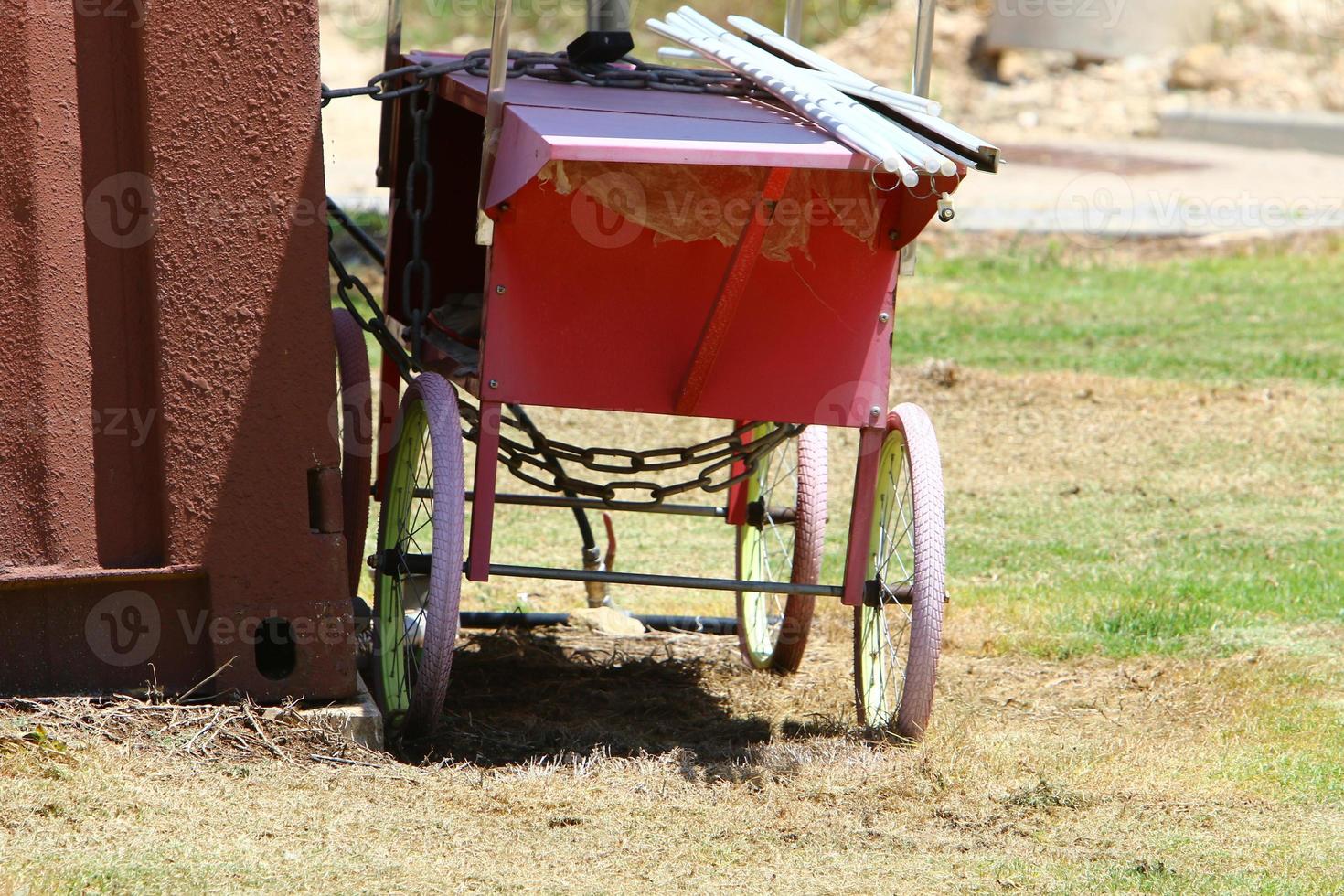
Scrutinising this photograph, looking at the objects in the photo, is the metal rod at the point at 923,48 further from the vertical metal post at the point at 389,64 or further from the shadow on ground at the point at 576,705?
the shadow on ground at the point at 576,705

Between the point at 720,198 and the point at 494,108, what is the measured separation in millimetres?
553

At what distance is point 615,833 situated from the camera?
11.6 ft

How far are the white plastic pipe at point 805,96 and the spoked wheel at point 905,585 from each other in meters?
0.83

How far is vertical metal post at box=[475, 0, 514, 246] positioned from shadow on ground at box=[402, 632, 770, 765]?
4.15ft

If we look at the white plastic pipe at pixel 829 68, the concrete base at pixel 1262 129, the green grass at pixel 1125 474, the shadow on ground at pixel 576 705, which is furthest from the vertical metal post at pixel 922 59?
the concrete base at pixel 1262 129

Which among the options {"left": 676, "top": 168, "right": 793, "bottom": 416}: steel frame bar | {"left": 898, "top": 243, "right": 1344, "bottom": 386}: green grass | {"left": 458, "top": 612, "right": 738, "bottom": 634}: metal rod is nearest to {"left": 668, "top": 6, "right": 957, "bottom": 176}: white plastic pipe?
{"left": 676, "top": 168, "right": 793, "bottom": 416}: steel frame bar

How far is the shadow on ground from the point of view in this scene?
420 cm

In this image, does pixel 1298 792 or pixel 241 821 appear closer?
pixel 241 821

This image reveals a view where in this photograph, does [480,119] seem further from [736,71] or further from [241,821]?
[241,821]

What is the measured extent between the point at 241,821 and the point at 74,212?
4.61 feet

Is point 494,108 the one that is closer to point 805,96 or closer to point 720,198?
point 720,198

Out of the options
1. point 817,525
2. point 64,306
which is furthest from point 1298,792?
point 64,306

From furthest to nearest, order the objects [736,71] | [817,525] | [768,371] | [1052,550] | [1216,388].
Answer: [1216,388] < [1052,550] < [817,525] < [736,71] < [768,371]

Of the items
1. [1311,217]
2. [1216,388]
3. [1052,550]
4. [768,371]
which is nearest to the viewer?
[768,371]
